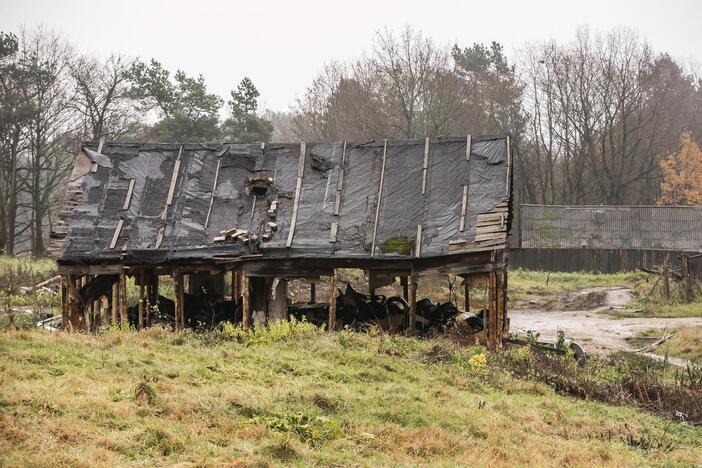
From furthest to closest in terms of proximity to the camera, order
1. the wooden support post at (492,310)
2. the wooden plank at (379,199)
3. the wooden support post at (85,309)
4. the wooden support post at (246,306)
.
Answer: the wooden support post at (85,309) < the wooden support post at (246,306) < the wooden plank at (379,199) < the wooden support post at (492,310)

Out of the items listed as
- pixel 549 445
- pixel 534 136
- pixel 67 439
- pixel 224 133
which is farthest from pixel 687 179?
pixel 67 439

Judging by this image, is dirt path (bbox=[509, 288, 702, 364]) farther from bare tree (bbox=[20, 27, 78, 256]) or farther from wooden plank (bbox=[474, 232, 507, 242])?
bare tree (bbox=[20, 27, 78, 256])

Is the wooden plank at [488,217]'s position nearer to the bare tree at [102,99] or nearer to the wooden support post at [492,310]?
the wooden support post at [492,310]

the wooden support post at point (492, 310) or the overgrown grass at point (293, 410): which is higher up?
the wooden support post at point (492, 310)

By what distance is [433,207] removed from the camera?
19.8 m

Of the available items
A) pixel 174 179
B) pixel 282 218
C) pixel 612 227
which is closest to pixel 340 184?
pixel 282 218

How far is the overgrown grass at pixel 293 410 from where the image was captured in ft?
30.9

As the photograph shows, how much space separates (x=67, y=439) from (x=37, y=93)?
39.6 m

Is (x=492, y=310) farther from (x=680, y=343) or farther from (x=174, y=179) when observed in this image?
(x=174, y=179)

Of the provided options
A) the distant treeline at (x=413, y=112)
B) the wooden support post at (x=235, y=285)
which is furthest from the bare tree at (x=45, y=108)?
the wooden support post at (x=235, y=285)

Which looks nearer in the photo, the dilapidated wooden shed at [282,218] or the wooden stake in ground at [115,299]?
the dilapidated wooden shed at [282,218]

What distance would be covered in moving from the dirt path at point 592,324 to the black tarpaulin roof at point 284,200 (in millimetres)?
5962

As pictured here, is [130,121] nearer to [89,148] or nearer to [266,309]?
[89,148]

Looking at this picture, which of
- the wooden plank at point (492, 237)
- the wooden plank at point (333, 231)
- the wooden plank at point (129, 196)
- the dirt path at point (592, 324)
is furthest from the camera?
the dirt path at point (592, 324)
